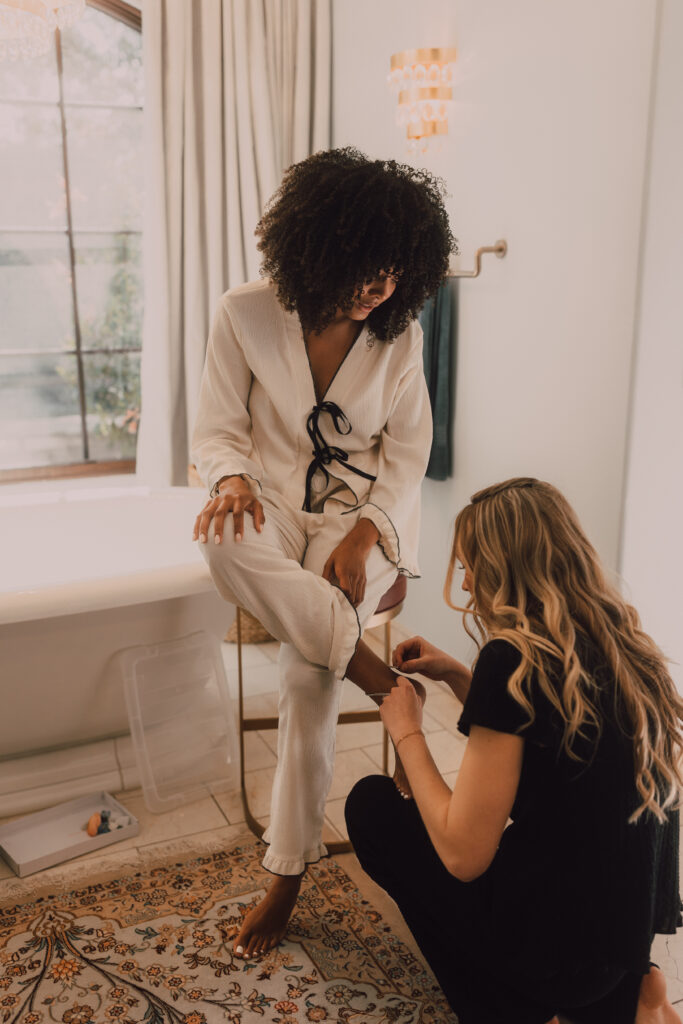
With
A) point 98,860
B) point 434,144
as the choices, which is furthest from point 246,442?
point 434,144

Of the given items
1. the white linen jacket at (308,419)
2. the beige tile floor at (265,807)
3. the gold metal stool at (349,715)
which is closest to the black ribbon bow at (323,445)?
the white linen jacket at (308,419)

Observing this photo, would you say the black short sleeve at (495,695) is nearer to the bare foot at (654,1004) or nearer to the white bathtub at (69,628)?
the bare foot at (654,1004)

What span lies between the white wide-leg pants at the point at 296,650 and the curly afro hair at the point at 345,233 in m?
0.41

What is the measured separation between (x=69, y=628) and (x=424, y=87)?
1.74 m

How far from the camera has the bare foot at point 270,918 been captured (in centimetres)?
157

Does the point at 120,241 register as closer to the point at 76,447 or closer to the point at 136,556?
the point at 76,447

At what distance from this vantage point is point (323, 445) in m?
1.71

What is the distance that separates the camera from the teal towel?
2.59 meters

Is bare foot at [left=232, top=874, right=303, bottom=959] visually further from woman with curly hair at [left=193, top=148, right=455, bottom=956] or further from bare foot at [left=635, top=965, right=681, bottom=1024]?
bare foot at [left=635, top=965, right=681, bottom=1024]

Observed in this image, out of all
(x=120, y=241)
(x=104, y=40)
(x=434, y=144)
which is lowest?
(x=120, y=241)

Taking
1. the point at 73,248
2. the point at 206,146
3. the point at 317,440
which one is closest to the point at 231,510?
the point at 317,440

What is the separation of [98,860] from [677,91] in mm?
1951

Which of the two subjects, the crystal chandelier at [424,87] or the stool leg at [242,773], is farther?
the crystal chandelier at [424,87]

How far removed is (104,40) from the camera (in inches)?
132
